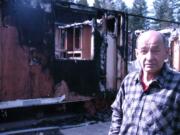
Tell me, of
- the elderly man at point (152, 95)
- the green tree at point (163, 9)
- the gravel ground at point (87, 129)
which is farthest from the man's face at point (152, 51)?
the green tree at point (163, 9)

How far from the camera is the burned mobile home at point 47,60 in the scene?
270 inches

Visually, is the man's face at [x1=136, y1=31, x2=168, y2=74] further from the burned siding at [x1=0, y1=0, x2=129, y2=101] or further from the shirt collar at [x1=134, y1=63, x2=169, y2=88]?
the burned siding at [x1=0, y1=0, x2=129, y2=101]

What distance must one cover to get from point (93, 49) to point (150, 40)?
5910 millimetres

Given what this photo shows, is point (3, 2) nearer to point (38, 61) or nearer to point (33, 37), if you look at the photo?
point (33, 37)

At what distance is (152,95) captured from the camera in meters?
2.39

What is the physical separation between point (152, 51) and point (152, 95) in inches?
11.6

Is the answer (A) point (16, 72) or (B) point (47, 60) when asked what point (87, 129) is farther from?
(A) point (16, 72)

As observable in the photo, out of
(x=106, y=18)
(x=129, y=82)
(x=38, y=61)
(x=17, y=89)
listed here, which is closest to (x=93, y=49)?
(x=106, y=18)

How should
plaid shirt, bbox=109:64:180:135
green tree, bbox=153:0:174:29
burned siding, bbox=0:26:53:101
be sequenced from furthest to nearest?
1. green tree, bbox=153:0:174:29
2. burned siding, bbox=0:26:53:101
3. plaid shirt, bbox=109:64:180:135

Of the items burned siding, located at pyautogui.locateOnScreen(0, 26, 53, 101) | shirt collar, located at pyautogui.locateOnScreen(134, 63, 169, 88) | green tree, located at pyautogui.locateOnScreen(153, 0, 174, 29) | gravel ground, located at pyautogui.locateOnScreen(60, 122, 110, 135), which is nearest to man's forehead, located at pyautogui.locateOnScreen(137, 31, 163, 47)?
shirt collar, located at pyautogui.locateOnScreen(134, 63, 169, 88)

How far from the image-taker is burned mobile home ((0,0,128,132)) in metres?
6.86

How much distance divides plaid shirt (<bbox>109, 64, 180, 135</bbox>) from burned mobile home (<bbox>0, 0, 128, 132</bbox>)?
4658mm

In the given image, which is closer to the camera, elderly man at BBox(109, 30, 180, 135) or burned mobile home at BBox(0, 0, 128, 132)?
elderly man at BBox(109, 30, 180, 135)

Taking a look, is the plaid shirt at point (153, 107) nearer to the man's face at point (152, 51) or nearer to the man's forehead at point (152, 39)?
the man's face at point (152, 51)
